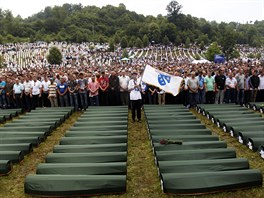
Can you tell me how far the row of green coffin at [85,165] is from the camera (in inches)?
267

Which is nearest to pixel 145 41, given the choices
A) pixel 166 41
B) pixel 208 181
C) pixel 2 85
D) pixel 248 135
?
pixel 166 41

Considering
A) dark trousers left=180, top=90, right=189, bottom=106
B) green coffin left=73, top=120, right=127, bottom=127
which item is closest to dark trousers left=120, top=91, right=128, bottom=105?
dark trousers left=180, top=90, right=189, bottom=106

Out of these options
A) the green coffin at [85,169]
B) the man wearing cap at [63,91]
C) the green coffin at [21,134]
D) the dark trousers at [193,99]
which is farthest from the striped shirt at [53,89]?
the green coffin at [85,169]

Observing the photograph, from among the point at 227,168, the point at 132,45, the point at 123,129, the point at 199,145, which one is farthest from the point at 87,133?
the point at 132,45

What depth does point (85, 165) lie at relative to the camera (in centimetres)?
766

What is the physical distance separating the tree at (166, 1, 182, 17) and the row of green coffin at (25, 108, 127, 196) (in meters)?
124

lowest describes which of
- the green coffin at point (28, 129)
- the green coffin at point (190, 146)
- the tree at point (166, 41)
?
the green coffin at point (190, 146)

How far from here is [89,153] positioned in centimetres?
862

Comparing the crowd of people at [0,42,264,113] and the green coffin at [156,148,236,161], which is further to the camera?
the crowd of people at [0,42,264,113]

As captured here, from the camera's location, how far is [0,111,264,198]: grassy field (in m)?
6.89

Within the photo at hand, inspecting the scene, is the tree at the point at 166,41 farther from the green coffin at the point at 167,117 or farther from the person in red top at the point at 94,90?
the green coffin at the point at 167,117

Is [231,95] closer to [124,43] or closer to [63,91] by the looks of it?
[63,91]

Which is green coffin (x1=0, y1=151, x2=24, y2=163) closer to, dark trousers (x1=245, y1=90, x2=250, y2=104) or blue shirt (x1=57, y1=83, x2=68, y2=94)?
blue shirt (x1=57, y1=83, x2=68, y2=94)

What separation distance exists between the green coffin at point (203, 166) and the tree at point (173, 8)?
418 feet
